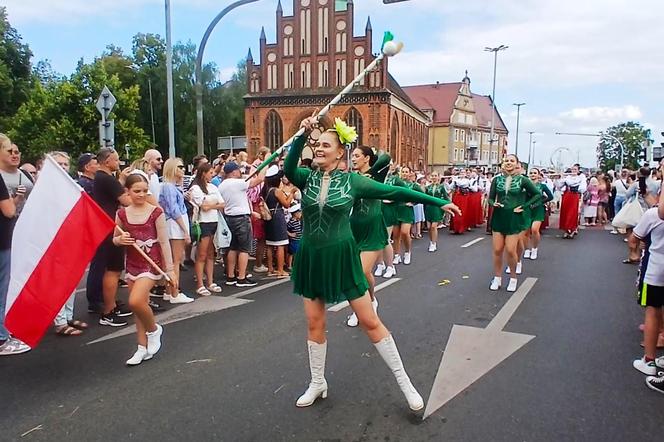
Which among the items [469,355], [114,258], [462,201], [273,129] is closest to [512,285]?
[469,355]

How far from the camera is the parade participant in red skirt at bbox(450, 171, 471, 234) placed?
620 inches

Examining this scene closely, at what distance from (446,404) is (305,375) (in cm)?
119

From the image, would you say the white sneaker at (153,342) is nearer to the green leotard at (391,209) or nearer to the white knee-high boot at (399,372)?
the white knee-high boot at (399,372)

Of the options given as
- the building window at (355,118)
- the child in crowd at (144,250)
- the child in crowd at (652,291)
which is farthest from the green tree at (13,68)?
the child in crowd at (652,291)

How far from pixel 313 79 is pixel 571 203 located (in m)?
36.6

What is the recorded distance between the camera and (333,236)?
145 inches

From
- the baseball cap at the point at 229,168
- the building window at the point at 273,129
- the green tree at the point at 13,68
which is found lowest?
the baseball cap at the point at 229,168

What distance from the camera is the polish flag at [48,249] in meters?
4.15

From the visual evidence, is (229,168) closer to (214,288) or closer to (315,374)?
(214,288)

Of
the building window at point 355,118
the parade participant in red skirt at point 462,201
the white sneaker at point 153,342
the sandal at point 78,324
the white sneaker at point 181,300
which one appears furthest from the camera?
the building window at point 355,118

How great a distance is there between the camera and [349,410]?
3.78 meters

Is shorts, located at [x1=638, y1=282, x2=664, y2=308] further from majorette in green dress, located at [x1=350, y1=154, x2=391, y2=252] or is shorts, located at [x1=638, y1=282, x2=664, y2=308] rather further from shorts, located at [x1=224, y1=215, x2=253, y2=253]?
shorts, located at [x1=224, y1=215, x2=253, y2=253]

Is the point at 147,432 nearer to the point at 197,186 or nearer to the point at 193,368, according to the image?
the point at 193,368

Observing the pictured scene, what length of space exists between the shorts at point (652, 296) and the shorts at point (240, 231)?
5374 millimetres
